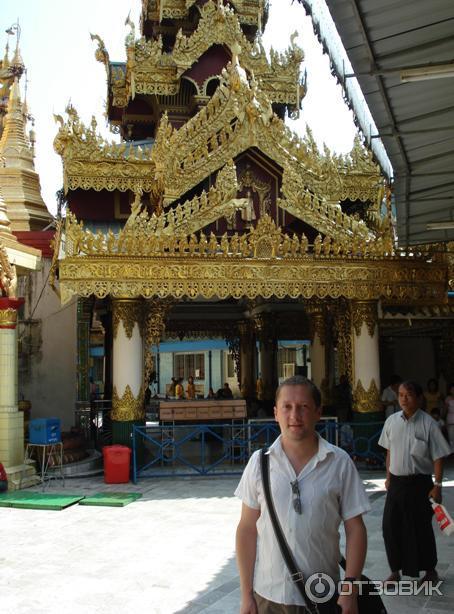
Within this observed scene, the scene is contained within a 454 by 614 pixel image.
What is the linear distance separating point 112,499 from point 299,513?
6754mm

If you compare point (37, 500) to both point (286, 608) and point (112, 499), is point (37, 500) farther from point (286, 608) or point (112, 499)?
point (286, 608)

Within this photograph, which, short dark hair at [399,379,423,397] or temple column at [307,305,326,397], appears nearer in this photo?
short dark hair at [399,379,423,397]

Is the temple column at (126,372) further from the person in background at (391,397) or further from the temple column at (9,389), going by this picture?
the person in background at (391,397)

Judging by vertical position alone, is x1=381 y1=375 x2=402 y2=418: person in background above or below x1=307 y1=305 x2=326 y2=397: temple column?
below

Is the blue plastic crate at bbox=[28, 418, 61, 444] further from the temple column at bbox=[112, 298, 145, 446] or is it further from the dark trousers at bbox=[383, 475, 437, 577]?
the dark trousers at bbox=[383, 475, 437, 577]

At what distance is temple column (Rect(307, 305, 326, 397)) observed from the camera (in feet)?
47.7

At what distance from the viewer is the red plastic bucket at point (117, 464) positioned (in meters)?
10.4

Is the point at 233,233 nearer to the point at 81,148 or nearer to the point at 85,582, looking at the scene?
the point at 81,148

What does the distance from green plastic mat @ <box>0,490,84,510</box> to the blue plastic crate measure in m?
Answer: 1.06

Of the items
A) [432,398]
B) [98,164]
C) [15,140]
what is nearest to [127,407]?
[98,164]

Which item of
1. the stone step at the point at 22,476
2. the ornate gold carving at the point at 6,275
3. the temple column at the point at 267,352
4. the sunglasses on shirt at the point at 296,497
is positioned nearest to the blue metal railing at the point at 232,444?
the stone step at the point at 22,476

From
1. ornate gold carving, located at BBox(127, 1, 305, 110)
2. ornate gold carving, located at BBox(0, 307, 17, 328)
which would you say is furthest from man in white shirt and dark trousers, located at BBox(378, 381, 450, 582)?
ornate gold carving, located at BBox(127, 1, 305, 110)

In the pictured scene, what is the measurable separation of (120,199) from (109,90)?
559 cm

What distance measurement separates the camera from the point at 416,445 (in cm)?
511
